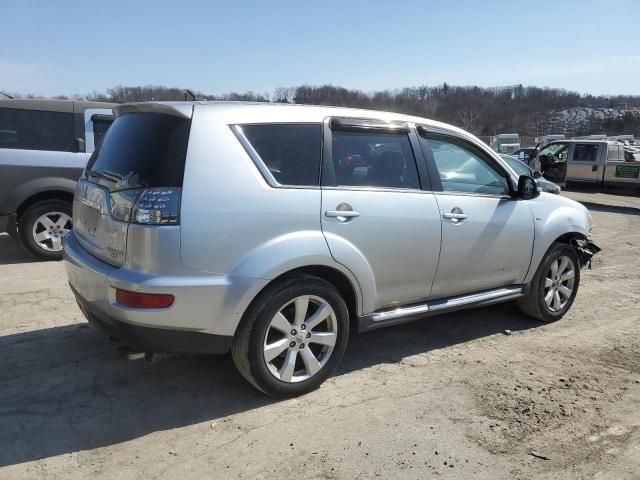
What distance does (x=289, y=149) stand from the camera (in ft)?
11.0

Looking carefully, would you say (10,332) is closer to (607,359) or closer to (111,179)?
(111,179)

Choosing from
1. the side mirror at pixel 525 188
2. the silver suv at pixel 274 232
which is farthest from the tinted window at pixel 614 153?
the silver suv at pixel 274 232

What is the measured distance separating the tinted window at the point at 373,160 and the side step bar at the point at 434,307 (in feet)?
2.97

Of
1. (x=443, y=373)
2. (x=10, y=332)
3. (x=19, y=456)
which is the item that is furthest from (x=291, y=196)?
(x=10, y=332)

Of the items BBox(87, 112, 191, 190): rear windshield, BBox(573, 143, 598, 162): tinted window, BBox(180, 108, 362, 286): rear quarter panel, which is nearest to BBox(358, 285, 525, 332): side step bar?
BBox(180, 108, 362, 286): rear quarter panel

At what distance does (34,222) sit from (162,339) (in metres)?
4.55

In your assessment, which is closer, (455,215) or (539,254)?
(455,215)

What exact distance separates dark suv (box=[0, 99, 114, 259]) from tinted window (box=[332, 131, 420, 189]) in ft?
14.7

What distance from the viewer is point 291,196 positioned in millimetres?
3236

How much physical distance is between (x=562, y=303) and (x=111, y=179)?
4.18 metres

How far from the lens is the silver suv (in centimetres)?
293

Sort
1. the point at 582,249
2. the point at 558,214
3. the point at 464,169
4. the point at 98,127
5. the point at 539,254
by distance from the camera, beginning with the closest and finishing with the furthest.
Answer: the point at 464,169 → the point at 539,254 → the point at 558,214 → the point at 582,249 → the point at 98,127

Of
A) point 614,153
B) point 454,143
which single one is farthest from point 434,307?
point 614,153

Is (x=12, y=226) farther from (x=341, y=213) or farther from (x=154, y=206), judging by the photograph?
(x=341, y=213)
